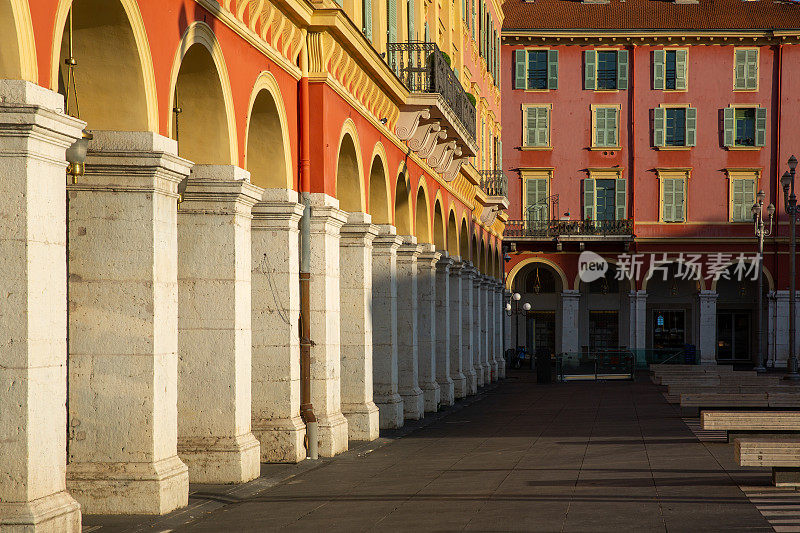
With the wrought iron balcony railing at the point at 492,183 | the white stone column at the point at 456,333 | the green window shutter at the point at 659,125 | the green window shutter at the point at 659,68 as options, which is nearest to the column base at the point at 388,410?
the white stone column at the point at 456,333

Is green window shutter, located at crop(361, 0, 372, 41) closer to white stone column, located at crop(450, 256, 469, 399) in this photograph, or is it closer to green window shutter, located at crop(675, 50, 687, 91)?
white stone column, located at crop(450, 256, 469, 399)

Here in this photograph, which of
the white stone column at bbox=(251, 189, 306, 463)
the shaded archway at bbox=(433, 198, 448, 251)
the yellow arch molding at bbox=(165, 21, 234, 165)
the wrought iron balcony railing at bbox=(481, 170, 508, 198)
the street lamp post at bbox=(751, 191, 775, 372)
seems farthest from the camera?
the street lamp post at bbox=(751, 191, 775, 372)

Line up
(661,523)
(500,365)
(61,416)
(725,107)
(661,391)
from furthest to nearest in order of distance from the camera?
(725,107)
(500,365)
(661,391)
(661,523)
(61,416)

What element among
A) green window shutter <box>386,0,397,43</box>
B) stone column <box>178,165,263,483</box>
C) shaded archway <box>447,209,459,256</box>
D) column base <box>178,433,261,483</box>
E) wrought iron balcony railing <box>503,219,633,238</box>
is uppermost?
green window shutter <box>386,0,397,43</box>

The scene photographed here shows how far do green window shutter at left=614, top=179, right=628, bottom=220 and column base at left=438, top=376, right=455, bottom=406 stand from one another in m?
27.7

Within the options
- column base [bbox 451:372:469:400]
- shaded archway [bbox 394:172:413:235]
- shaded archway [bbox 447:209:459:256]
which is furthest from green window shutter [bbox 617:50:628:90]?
shaded archway [bbox 394:172:413:235]

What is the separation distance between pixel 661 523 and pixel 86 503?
498cm

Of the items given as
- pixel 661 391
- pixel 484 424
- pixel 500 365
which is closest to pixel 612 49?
pixel 500 365

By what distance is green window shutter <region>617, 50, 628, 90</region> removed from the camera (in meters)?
56.3

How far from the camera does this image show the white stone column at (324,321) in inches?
678

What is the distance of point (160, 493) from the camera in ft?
35.9

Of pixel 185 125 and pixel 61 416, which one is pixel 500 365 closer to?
pixel 185 125

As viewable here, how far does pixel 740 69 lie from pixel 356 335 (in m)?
40.9

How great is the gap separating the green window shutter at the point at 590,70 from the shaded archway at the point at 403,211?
33.0 metres
